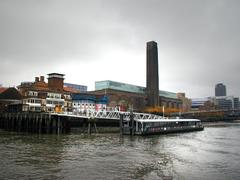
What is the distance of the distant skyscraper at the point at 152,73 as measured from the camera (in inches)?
6624

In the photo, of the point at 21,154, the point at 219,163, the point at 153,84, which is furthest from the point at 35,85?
the point at 153,84

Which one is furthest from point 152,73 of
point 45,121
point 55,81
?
point 45,121

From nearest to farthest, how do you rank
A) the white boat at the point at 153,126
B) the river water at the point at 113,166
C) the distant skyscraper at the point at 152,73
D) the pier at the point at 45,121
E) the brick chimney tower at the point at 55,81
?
the river water at the point at 113,166
the pier at the point at 45,121
the white boat at the point at 153,126
the brick chimney tower at the point at 55,81
the distant skyscraper at the point at 152,73

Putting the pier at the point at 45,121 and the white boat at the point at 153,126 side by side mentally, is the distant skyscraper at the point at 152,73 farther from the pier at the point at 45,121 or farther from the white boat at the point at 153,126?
the pier at the point at 45,121

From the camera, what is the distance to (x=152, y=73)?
6624 inches

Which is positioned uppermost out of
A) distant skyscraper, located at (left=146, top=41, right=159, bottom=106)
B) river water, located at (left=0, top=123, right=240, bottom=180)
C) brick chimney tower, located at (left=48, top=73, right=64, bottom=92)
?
distant skyscraper, located at (left=146, top=41, right=159, bottom=106)

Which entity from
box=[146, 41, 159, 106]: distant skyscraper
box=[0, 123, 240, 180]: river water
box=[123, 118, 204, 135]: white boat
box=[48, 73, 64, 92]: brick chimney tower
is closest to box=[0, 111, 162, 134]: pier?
box=[123, 118, 204, 135]: white boat

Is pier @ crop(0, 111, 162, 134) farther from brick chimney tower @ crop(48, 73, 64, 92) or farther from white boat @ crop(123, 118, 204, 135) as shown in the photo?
brick chimney tower @ crop(48, 73, 64, 92)

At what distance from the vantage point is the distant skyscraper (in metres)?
168

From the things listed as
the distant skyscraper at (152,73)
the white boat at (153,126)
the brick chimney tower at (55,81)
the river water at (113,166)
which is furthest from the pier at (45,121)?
the distant skyscraper at (152,73)

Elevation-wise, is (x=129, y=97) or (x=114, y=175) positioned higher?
(x=129, y=97)

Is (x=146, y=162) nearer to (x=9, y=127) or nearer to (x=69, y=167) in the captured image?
(x=69, y=167)

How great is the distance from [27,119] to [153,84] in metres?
112

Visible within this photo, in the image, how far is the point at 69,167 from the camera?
80.0 feet
